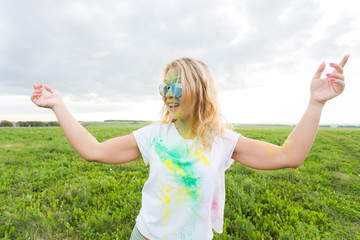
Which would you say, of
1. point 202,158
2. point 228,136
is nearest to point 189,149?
point 202,158

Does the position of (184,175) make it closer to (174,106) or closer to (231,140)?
(231,140)

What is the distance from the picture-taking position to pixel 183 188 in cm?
162

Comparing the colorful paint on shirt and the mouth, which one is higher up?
the mouth

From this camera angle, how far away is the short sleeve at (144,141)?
6.04 feet

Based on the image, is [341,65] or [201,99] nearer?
[341,65]

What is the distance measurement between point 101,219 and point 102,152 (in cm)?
251

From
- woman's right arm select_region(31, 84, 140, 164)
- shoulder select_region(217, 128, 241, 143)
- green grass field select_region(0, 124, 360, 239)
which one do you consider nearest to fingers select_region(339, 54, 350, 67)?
shoulder select_region(217, 128, 241, 143)

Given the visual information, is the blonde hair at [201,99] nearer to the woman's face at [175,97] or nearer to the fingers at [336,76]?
the woman's face at [175,97]

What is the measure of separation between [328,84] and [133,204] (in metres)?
4.10

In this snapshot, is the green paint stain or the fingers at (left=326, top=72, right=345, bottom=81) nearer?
the fingers at (left=326, top=72, right=345, bottom=81)

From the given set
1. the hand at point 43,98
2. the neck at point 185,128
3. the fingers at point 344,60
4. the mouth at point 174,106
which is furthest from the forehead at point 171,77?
the fingers at point 344,60

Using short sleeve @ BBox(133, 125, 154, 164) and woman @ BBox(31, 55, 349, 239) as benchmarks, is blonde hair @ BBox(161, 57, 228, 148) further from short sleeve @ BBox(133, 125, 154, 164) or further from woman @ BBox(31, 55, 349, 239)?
short sleeve @ BBox(133, 125, 154, 164)

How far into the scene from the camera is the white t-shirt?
1.62m

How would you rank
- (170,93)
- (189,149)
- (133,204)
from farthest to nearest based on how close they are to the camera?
(133,204), (170,93), (189,149)
